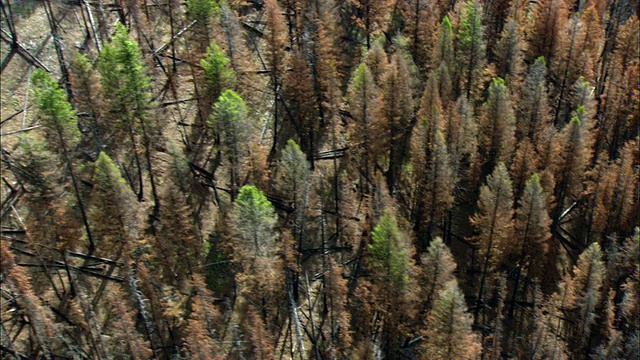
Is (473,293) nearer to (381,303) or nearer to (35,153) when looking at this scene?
(381,303)

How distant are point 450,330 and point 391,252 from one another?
8.60m

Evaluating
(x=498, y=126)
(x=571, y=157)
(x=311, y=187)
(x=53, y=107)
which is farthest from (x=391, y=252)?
(x=53, y=107)

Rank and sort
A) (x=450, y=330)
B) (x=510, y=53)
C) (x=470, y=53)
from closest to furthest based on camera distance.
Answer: (x=450, y=330) < (x=470, y=53) < (x=510, y=53)

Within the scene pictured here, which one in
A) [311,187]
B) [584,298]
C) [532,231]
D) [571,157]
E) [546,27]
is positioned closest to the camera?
[584,298]

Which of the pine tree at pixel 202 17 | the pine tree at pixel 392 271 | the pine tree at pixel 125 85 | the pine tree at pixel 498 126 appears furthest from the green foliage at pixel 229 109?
the pine tree at pixel 498 126

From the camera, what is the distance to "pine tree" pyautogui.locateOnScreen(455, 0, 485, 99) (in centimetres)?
8319

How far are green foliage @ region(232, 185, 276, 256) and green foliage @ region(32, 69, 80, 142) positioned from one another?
17.4 metres

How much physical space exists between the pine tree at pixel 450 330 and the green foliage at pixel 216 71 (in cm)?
3070

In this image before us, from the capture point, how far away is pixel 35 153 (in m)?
64.7

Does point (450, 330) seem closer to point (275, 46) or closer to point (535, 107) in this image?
point (535, 107)

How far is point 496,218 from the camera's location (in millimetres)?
69500

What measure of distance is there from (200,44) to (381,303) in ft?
112

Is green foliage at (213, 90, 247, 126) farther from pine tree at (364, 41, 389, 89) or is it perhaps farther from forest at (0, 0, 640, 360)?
pine tree at (364, 41, 389, 89)

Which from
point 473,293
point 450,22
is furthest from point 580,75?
point 473,293
